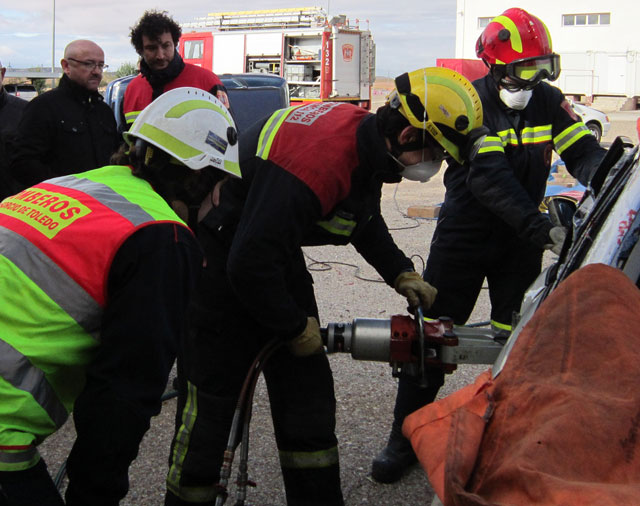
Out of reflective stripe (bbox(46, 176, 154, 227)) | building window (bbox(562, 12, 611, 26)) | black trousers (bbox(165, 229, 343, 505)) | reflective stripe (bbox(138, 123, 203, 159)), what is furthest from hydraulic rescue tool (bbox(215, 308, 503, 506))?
building window (bbox(562, 12, 611, 26))

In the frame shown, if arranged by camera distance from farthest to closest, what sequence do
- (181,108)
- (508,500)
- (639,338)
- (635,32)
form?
1. (635,32)
2. (181,108)
3. (639,338)
4. (508,500)

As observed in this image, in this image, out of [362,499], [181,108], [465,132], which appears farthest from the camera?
[362,499]

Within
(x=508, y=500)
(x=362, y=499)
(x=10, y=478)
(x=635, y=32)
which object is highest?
(x=635, y=32)

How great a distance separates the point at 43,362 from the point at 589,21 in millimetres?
41567

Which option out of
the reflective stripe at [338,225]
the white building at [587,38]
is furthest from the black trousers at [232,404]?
the white building at [587,38]

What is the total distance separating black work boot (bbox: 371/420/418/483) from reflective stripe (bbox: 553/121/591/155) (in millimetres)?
1548

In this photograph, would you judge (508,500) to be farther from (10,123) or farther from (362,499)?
(10,123)

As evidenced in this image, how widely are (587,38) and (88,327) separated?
40644mm

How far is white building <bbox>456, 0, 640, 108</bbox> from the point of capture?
3247cm

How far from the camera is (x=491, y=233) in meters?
3.57

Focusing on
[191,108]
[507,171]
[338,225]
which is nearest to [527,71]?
[507,171]

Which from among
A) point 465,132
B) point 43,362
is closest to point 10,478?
point 43,362

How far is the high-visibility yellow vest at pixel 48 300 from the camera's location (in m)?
1.82

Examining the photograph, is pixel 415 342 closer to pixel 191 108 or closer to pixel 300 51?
pixel 191 108
